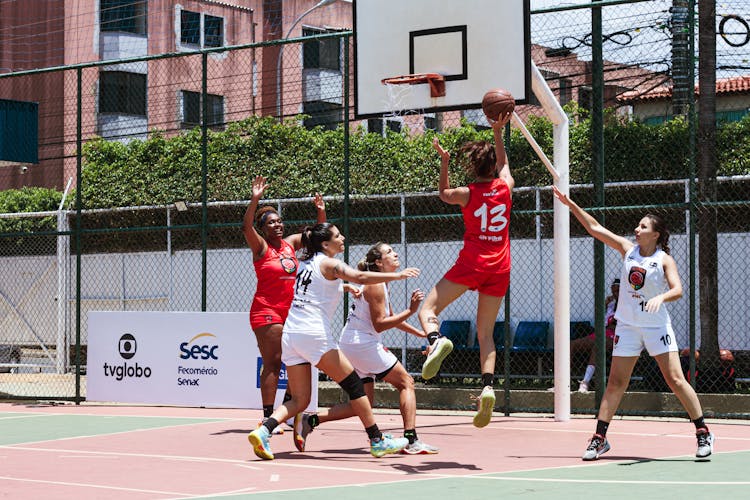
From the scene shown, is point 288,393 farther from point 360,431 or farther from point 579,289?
point 579,289

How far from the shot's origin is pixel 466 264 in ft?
31.5

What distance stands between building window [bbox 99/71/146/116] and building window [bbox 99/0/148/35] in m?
1.79

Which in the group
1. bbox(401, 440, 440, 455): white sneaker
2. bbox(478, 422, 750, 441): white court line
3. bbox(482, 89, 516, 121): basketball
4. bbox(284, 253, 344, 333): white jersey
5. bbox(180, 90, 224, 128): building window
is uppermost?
bbox(180, 90, 224, 128): building window

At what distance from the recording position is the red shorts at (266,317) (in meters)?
11.6

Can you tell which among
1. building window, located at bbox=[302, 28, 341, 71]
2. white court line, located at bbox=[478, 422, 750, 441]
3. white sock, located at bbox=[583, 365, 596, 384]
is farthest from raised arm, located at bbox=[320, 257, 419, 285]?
building window, located at bbox=[302, 28, 341, 71]

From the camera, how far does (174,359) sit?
15227mm

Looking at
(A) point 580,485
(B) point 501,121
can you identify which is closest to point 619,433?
(B) point 501,121

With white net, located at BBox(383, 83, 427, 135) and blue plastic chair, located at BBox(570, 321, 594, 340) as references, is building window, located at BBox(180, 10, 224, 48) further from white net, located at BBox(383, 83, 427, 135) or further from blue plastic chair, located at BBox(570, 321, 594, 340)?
white net, located at BBox(383, 83, 427, 135)

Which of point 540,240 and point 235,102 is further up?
point 235,102

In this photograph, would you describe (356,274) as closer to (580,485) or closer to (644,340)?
(580,485)

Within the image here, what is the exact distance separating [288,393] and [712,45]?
28.6ft

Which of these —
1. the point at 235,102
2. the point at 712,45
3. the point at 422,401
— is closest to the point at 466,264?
the point at 422,401

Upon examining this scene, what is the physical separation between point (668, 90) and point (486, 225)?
11577 millimetres

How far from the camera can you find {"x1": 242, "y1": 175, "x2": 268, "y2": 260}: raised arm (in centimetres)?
1123
